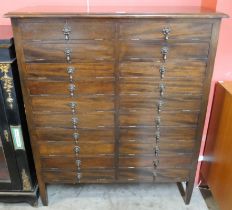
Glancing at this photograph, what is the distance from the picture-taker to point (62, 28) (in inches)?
54.7

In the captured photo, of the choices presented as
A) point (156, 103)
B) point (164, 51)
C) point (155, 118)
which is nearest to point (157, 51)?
point (164, 51)

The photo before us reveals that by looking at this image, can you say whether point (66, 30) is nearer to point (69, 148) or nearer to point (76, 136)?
point (76, 136)

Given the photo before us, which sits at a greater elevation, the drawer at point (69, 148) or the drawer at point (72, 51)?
the drawer at point (72, 51)

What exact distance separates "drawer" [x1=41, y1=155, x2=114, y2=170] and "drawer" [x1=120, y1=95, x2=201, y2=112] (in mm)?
430

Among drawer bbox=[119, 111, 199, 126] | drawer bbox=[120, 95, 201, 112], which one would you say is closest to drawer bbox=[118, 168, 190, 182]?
drawer bbox=[119, 111, 199, 126]

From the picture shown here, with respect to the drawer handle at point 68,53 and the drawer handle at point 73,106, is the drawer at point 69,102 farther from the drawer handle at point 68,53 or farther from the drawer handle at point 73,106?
the drawer handle at point 68,53

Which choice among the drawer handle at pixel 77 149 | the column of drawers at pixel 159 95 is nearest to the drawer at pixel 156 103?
the column of drawers at pixel 159 95

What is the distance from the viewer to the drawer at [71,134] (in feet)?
5.49

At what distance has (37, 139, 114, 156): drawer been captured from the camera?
5.66 feet

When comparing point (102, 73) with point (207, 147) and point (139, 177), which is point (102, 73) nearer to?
point (139, 177)

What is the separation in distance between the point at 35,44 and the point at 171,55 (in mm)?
769

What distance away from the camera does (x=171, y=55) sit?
1.46 m

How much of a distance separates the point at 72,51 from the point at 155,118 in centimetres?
66

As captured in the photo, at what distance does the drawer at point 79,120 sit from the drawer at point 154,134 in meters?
0.13
